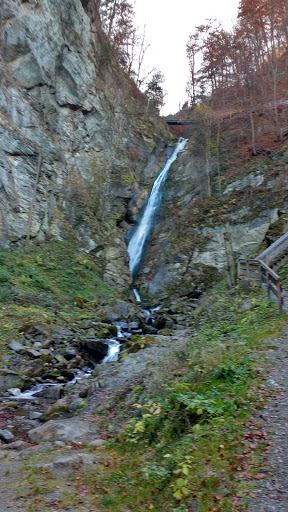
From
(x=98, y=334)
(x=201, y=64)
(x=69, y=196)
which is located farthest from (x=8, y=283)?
(x=201, y=64)

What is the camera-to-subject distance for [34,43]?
2480 cm

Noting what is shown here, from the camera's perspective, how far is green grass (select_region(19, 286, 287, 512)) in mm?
4379

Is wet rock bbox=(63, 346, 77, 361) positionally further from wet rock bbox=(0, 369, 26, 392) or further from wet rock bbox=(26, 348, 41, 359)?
wet rock bbox=(0, 369, 26, 392)

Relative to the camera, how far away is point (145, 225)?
28703 mm

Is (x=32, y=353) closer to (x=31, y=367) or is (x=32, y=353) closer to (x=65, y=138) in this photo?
(x=31, y=367)

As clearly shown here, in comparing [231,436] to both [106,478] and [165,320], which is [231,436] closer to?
[106,478]

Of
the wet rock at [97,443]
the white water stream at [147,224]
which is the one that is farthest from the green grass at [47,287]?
the wet rock at [97,443]

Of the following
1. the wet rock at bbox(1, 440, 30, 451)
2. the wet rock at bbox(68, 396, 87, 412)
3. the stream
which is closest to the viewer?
the wet rock at bbox(1, 440, 30, 451)

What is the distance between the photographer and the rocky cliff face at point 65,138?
844 inches

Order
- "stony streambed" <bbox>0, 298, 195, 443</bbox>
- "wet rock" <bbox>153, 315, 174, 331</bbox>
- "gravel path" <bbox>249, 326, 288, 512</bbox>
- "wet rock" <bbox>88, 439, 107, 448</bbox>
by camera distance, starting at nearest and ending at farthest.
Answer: "gravel path" <bbox>249, 326, 288, 512</bbox>
"wet rock" <bbox>88, 439, 107, 448</bbox>
"stony streambed" <bbox>0, 298, 195, 443</bbox>
"wet rock" <bbox>153, 315, 174, 331</bbox>

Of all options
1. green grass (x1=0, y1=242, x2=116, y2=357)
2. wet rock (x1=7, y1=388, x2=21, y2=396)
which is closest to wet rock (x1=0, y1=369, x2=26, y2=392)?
wet rock (x1=7, y1=388, x2=21, y2=396)

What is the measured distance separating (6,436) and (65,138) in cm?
2210

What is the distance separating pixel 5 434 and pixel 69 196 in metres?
18.6

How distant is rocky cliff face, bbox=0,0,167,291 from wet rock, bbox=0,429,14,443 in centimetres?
1261
